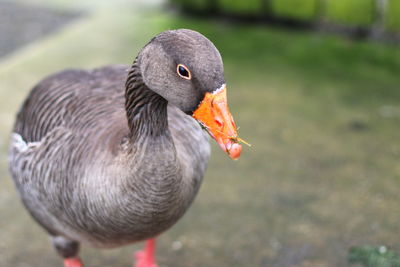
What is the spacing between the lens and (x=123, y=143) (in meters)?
2.90

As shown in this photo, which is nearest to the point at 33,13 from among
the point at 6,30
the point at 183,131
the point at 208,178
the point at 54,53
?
the point at 6,30

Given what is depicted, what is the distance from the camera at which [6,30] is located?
24.0 feet

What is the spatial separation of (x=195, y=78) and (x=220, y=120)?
189mm

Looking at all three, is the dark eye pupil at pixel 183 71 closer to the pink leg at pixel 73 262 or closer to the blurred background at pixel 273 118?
the pink leg at pixel 73 262

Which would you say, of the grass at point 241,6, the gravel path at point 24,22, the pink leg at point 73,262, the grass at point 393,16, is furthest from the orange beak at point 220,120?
the gravel path at point 24,22

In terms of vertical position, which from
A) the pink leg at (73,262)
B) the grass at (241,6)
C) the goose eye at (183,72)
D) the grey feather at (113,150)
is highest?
the goose eye at (183,72)

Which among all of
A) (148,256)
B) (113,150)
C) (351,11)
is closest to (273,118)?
(351,11)

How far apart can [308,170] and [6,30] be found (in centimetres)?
431

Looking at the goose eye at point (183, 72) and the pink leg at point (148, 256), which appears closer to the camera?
the goose eye at point (183, 72)

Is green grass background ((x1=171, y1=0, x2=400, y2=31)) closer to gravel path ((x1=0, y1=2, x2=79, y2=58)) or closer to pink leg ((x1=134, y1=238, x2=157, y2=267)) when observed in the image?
gravel path ((x1=0, y1=2, x2=79, y2=58))

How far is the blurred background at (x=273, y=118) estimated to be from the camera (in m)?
4.08

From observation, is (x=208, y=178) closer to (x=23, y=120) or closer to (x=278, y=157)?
(x=278, y=157)

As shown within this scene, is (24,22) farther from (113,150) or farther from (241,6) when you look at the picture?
(113,150)

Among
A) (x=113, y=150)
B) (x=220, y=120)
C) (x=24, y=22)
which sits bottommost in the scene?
(x=24, y=22)
